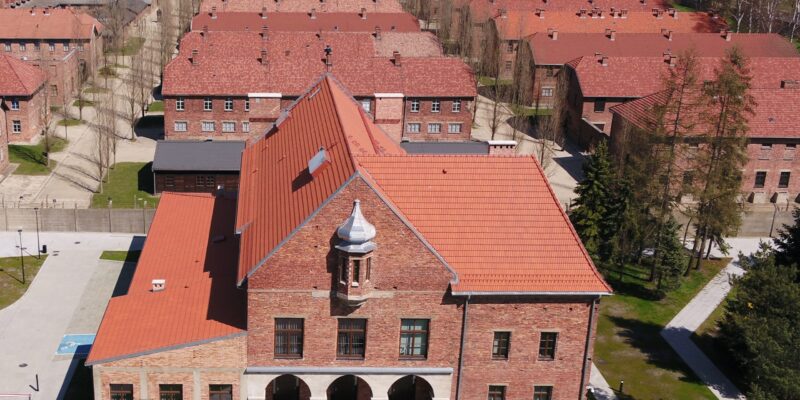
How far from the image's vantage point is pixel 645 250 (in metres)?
62.2

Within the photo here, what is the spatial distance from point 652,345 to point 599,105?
42968 millimetres

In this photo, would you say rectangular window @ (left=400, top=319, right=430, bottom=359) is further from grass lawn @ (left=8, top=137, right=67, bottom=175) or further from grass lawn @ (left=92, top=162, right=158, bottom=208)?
grass lawn @ (left=8, top=137, right=67, bottom=175)

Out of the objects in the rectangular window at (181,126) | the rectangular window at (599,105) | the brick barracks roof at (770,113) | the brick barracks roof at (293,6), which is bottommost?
the rectangular window at (181,126)

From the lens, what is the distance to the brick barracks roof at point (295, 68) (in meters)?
79.6

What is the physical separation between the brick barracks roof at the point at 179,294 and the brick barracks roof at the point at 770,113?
130ft

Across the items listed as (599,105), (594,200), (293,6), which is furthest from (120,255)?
(293,6)

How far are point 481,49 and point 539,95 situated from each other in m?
10.9

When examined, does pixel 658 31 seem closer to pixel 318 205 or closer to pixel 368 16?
pixel 368 16

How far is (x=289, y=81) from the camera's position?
7962 centimetres

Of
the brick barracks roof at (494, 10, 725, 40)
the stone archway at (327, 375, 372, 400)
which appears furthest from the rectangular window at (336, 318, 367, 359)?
the brick barracks roof at (494, 10, 725, 40)

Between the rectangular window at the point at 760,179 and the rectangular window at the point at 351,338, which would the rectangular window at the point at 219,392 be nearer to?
the rectangular window at the point at 351,338

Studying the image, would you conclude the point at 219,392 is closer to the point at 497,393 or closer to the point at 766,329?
the point at 497,393

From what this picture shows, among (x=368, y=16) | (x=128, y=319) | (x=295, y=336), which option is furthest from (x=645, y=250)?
(x=368, y=16)

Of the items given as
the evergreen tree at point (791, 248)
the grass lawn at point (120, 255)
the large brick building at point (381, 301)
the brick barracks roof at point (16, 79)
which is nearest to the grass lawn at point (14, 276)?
the grass lawn at point (120, 255)
